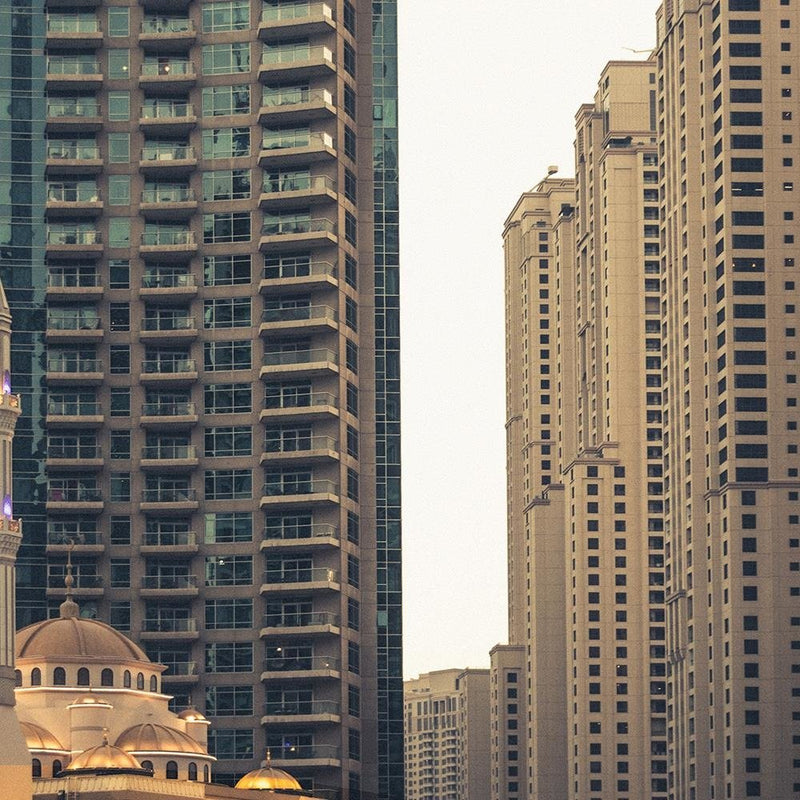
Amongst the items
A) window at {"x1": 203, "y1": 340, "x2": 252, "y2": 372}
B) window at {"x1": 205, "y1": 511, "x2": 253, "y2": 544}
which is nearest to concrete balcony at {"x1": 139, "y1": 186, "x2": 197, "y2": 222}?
window at {"x1": 203, "y1": 340, "x2": 252, "y2": 372}

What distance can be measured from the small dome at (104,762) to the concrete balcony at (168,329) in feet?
168

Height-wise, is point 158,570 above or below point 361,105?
below

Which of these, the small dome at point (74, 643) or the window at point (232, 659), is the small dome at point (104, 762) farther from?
the window at point (232, 659)

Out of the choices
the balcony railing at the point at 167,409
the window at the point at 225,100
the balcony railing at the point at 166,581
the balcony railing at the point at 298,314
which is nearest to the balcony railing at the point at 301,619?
the balcony railing at the point at 166,581

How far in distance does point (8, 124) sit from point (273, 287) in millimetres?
26044

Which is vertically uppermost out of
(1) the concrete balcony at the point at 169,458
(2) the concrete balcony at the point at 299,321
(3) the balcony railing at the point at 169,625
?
(2) the concrete balcony at the point at 299,321

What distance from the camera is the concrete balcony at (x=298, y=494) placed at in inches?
6860

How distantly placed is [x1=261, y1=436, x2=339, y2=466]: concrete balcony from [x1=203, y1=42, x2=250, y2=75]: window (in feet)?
102

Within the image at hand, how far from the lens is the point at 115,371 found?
18112 centimetres

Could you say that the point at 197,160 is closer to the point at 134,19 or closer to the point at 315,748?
the point at 134,19

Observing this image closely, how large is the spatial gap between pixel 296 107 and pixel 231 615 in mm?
40260

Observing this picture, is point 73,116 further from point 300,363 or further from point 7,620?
point 7,620

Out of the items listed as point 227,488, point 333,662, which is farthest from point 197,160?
point 333,662

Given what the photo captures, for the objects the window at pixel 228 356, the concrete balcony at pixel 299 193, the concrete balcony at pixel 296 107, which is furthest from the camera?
the window at pixel 228 356
